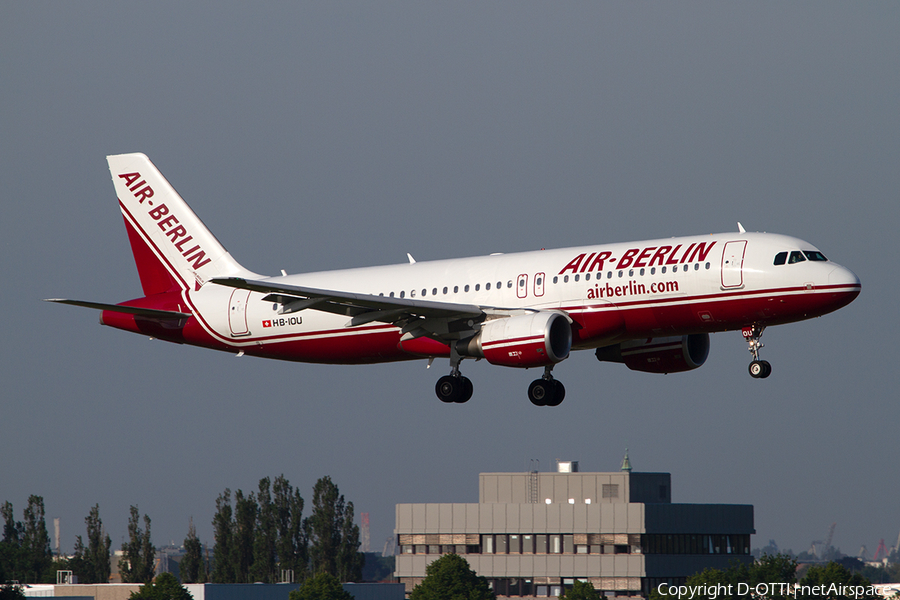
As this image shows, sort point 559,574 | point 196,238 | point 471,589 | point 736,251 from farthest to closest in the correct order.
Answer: point 559,574, point 471,589, point 196,238, point 736,251

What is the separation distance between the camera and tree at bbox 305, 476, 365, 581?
149375 mm

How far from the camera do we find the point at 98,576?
153500 mm

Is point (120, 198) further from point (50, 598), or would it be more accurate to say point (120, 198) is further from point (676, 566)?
point (676, 566)

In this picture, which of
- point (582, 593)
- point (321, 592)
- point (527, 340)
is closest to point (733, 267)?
point (527, 340)

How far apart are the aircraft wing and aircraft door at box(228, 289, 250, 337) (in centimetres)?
728

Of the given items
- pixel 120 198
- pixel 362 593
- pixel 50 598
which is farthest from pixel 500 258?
pixel 362 593

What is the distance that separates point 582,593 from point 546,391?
280ft

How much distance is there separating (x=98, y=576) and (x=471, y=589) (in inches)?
1949

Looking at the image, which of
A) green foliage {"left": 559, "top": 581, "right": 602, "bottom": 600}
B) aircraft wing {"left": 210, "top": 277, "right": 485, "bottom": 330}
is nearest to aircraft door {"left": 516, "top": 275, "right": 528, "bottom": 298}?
aircraft wing {"left": 210, "top": 277, "right": 485, "bottom": 330}

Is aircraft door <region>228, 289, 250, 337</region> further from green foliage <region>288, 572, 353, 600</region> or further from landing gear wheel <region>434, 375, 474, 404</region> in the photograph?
green foliage <region>288, 572, 353, 600</region>

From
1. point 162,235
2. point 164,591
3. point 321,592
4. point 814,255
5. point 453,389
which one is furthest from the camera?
point 321,592

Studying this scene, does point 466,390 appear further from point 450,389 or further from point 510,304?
point 510,304

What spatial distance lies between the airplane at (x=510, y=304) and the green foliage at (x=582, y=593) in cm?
8247

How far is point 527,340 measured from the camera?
47625mm
